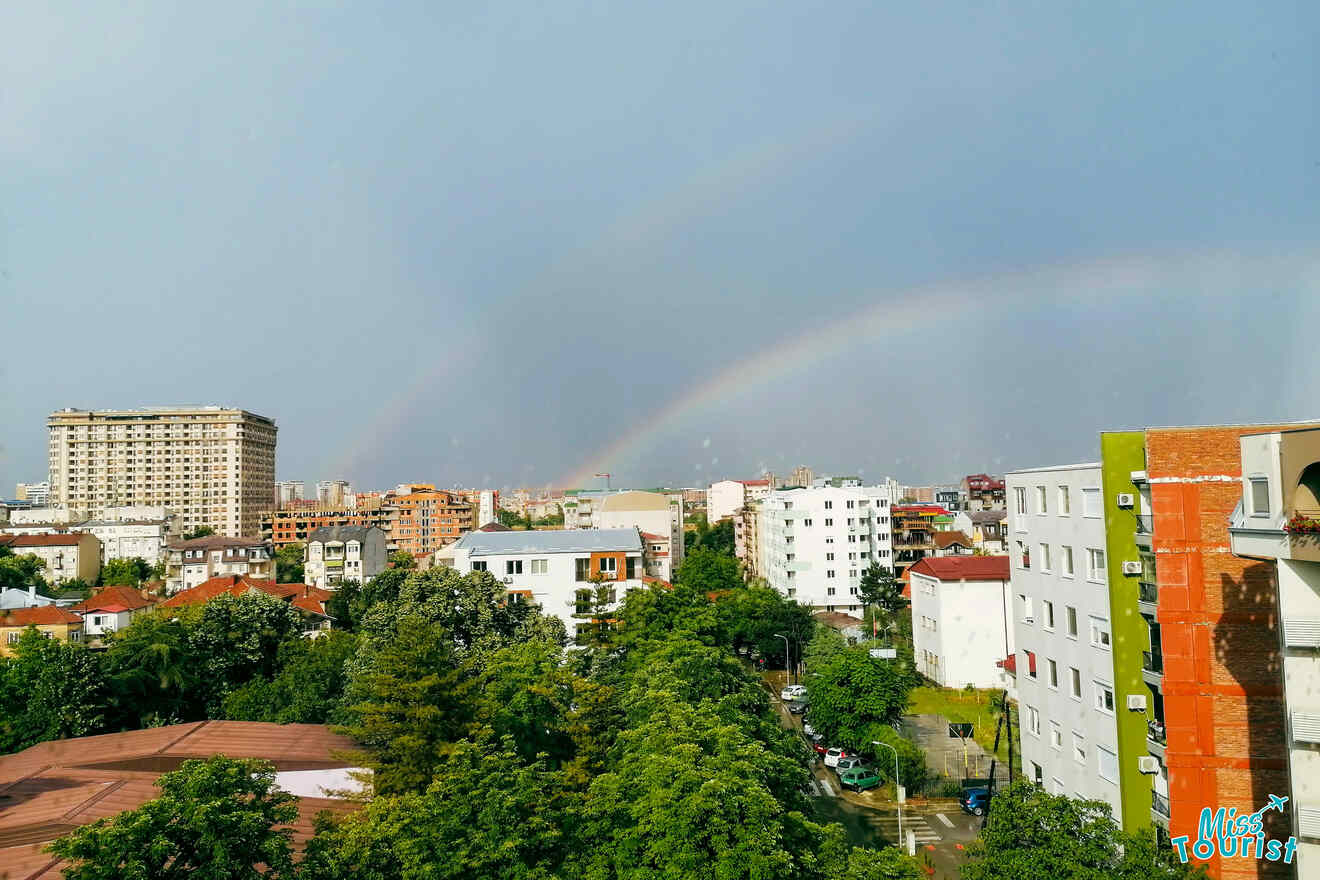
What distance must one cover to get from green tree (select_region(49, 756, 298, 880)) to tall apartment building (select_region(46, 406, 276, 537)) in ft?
280

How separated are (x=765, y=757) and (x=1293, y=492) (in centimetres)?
574

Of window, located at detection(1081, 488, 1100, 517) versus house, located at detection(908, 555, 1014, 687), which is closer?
window, located at detection(1081, 488, 1100, 517)

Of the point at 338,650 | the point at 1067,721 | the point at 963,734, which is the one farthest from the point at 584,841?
the point at 338,650

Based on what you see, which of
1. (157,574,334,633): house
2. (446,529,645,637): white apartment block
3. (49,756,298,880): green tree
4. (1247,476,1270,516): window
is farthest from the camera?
(157,574,334,633): house

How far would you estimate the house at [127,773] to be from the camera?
10.8 metres

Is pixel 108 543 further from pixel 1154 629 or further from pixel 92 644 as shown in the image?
pixel 1154 629

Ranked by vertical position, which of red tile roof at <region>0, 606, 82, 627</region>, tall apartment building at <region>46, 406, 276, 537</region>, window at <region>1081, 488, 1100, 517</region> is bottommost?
red tile roof at <region>0, 606, 82, 627</region>

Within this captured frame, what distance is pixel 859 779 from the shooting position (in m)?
17.5

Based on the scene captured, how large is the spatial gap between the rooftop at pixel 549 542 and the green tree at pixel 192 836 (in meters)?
20.4

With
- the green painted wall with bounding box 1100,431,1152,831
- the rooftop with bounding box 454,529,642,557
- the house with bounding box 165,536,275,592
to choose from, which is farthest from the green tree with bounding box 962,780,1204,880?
the house with bounding box 165,536,275,592

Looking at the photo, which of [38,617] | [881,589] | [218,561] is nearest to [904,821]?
[881,589]

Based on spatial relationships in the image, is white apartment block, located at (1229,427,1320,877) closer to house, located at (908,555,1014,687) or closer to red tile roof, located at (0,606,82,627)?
house, located at (908,555,1014,687)

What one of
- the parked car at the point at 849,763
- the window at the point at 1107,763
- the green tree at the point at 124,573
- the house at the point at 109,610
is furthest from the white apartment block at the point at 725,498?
the window at the point at 1107,763

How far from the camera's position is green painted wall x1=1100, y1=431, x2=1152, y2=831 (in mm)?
11414
